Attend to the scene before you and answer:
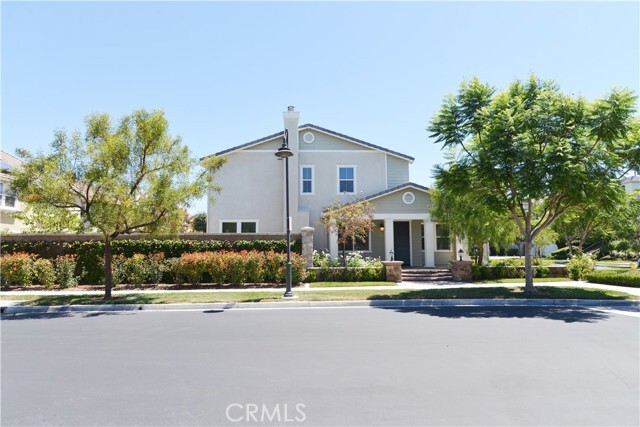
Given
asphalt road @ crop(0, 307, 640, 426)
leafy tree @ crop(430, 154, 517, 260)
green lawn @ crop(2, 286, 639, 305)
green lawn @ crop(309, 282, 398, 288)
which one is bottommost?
asphalt road @ crop(0, 307, 640, 426)

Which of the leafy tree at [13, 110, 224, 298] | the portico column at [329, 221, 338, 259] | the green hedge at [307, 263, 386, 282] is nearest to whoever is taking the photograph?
the leafy tree at [13, 110, 224, 298]

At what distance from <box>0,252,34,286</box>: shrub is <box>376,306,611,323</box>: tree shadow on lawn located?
14.5 meters

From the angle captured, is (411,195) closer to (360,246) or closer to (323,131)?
(360,246)

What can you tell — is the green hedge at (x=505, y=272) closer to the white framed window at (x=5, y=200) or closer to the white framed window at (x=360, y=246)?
the white framed window at (x=360, y=246)

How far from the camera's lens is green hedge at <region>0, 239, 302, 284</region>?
1731 centimetres

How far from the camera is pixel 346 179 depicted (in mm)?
23766

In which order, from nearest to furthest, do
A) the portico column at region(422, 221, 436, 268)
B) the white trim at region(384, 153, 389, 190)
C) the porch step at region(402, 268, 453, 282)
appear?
the porch step at region(402, 268, 453, 282), the portico column at region(422, 221, 436, 268), the white trim at region(384, 153, 389, 190)

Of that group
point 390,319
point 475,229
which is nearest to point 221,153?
point 475,229


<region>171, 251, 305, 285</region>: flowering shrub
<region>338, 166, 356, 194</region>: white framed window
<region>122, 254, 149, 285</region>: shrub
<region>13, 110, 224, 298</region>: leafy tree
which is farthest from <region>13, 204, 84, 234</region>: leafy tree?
<region>338, 166, 356, 194</region>: white framed window

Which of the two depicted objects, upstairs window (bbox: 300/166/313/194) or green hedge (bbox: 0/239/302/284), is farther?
upstairs window (bbox: 300/166/313/194)

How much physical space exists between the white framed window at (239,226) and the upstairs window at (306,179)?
3.39 meters

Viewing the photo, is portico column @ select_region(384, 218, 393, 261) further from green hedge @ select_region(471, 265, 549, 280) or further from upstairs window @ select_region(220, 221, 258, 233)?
upstairs window @ select_region(220, 221, 258, 233)

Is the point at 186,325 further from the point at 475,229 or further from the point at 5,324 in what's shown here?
the point at 475,229

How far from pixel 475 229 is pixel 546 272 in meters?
4.22
